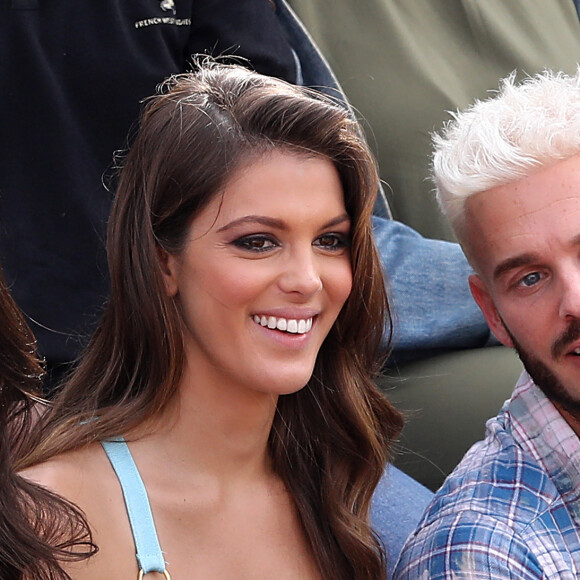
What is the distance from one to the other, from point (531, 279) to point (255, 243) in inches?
20.1

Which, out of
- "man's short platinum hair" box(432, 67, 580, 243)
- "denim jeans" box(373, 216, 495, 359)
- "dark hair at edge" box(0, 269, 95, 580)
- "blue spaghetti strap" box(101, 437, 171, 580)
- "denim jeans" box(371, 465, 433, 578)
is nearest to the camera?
"dark hair at edge" box(0, 269, 95, 580)

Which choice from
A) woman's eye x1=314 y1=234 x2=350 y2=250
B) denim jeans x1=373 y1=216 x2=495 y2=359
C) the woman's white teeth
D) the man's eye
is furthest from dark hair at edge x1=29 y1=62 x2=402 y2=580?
denim jeans x1=373 y1=216 x2=495 y2=359

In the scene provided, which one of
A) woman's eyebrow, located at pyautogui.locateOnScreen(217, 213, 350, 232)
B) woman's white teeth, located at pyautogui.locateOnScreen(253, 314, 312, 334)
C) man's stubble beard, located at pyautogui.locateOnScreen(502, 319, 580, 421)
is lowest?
man's stubble beard, located at pyautogui.locateOnScreen(502, 319, 580, 421)

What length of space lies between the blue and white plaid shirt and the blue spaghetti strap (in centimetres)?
47

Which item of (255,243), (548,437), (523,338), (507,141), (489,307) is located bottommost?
(548,437)

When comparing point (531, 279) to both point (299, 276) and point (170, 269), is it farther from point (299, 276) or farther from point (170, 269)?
point (170, 269)

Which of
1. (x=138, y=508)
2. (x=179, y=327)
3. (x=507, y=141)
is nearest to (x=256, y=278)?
(x=179, y=327)

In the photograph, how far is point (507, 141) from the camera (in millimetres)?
2201

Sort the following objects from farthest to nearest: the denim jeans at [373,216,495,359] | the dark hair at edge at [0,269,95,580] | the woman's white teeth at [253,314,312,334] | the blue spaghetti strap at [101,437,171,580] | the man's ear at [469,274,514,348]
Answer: the denim jeans at [373,216,495,359] < the man's ear at [469,274,514,348] < the woman's white teeth at [253,314,312,334] < the blue spaghetti strap at [101,437,171,580] < the dark hair at edge at [0,269,95,580]

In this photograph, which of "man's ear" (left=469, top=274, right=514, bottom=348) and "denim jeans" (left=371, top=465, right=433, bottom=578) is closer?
"man's ear" (left=469, top=274, right=514, bottom=348)

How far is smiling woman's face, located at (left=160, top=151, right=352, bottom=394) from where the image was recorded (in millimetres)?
2037

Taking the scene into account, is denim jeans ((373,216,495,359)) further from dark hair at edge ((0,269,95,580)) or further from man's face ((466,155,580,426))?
dark hair at edge ((0,269,95,580))

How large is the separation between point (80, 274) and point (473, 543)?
3.27ft

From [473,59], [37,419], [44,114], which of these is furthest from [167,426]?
[473,59]
